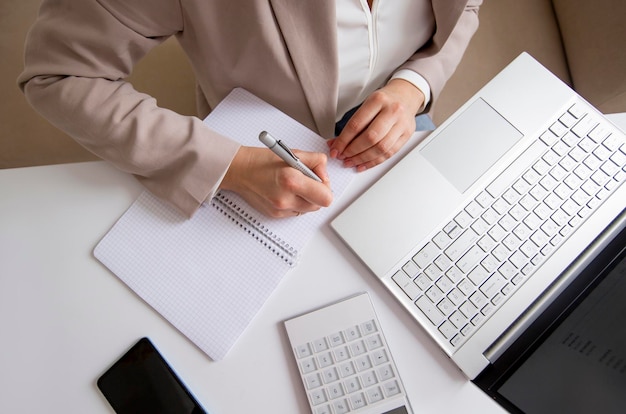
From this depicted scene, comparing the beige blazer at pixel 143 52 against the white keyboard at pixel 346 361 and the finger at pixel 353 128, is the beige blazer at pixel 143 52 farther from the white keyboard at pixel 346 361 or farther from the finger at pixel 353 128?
the white keyboard at pixel 346 361

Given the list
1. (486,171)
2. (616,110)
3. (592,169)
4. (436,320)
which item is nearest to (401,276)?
(436,320)

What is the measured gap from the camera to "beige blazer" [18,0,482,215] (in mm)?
511

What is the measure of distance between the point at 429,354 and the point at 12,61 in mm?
1241

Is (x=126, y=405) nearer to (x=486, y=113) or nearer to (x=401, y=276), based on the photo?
(x=401, y=276)

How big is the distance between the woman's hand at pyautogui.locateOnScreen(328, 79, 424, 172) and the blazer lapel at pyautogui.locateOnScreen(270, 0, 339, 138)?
67 millimetres

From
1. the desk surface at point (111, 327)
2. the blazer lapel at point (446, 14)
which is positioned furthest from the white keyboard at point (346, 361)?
the blazer lapel at point (446, 14)

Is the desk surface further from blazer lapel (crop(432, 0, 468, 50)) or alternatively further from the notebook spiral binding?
blazer lapel (crop(432, 0, 468, 50))

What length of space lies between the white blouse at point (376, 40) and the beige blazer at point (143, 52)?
0.07 metres

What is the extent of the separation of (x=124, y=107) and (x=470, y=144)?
457mm

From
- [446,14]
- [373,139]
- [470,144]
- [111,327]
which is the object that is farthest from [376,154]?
[111,327]

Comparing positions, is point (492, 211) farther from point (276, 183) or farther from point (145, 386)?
point (145, 386)

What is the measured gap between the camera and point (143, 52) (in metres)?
0.57

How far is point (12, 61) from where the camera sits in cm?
114

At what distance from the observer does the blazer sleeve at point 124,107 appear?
0.52 metres
